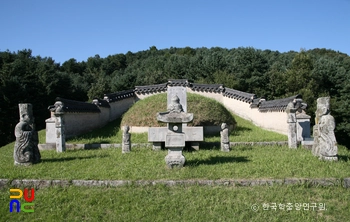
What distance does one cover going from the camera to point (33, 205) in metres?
5.63

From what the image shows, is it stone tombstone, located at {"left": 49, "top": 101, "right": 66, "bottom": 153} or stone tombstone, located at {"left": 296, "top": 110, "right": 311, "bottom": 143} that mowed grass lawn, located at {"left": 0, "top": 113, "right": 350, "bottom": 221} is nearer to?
stone tombstone, located at {"left": 49, "top": 101, "right": 66, "bottom": 153}

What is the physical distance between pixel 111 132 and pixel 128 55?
146ft

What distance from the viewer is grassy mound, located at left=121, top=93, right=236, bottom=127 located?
14930 mm

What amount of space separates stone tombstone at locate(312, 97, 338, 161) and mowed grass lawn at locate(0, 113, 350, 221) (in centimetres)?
31

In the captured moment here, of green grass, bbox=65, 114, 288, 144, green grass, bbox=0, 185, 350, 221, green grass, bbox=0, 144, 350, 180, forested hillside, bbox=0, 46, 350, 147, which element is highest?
forested hillside, bbox=0, 46, 350, 147

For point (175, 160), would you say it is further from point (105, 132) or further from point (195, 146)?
point (105, 132)

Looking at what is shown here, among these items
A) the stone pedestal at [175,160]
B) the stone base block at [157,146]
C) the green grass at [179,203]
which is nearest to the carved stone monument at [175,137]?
the stone pedestal at [175,160]

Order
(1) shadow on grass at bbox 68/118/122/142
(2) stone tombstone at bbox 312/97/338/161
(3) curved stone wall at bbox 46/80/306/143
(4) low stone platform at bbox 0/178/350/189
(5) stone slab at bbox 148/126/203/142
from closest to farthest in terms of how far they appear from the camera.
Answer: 1. (4) low stone platform at bbox 0/178/350/189
2. (2) stone tombstone at bbox 312/97/338/161
3. (5) stone slab at bbox 148/126/203/142
4. (3) curved stone wall at bbox 46/80/306/143
5. (1) shadow on grass at bbox 68/118/122/142

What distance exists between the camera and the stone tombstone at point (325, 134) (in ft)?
25.6

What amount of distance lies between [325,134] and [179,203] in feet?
17.3

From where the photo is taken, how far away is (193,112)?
1521 cm

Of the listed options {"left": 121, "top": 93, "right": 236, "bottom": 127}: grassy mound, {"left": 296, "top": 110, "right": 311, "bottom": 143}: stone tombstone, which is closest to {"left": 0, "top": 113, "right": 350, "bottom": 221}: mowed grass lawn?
{"left": 296, "top": 110, "right": 311, "bottom": 143}: stone tombstone

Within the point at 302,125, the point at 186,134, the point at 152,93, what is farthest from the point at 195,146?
the point at 152,93

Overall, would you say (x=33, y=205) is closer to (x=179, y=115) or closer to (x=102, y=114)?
(x=179, y=115)
